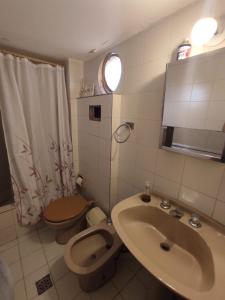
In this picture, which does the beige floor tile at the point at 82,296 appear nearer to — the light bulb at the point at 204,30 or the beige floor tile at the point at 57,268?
the beige floor tile at the point at 57,268

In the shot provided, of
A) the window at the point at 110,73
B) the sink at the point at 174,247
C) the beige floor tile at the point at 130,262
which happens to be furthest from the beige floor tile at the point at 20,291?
the window at the point at 110,73

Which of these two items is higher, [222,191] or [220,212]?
[222,191]

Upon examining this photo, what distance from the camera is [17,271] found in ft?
4.42

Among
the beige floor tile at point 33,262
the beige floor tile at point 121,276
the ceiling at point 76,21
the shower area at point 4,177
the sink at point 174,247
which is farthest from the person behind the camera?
the shower area at point 4,177

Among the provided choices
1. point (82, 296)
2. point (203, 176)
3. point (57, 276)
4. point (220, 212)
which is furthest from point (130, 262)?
point (203, 176)

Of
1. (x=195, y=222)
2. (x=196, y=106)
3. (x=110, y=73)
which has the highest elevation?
(x=110, y=73)

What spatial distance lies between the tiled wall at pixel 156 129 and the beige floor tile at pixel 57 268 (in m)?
0.90

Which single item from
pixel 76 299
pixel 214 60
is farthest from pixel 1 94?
pixel 76 299

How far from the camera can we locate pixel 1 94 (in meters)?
1.36

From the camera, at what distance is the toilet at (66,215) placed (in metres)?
1.49

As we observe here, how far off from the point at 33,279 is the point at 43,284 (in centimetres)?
11

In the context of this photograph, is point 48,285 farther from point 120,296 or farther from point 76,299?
point 120,296

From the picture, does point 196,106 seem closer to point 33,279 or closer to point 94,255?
point 94,255

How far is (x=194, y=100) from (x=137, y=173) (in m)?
0.72
